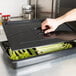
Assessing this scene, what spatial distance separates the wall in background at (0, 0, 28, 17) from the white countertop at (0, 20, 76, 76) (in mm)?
1087

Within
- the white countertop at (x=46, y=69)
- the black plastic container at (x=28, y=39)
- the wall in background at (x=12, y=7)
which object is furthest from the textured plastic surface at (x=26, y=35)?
the wall in background at (x=12, y=7)

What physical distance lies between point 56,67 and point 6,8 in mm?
1232

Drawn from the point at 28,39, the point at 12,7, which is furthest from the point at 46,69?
the point at 12,7

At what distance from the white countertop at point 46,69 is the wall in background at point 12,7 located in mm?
1087

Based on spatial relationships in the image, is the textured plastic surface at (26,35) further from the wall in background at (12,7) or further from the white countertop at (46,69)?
the wall in background at (12,7)

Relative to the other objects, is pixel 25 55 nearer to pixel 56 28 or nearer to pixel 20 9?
pixel 56 28

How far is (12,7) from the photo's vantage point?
1679 mm

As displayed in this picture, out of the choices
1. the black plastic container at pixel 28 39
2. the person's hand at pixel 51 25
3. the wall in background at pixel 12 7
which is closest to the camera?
the black plastic container at pixel 28 39

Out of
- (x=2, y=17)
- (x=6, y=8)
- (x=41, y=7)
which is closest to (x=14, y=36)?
(x=2, y=17)

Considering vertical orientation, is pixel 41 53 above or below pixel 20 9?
below

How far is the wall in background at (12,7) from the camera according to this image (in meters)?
1.63

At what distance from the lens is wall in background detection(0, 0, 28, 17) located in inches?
64.2

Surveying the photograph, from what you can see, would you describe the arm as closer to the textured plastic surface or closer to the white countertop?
the textured plastic surface

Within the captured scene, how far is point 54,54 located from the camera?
633 millimetres
